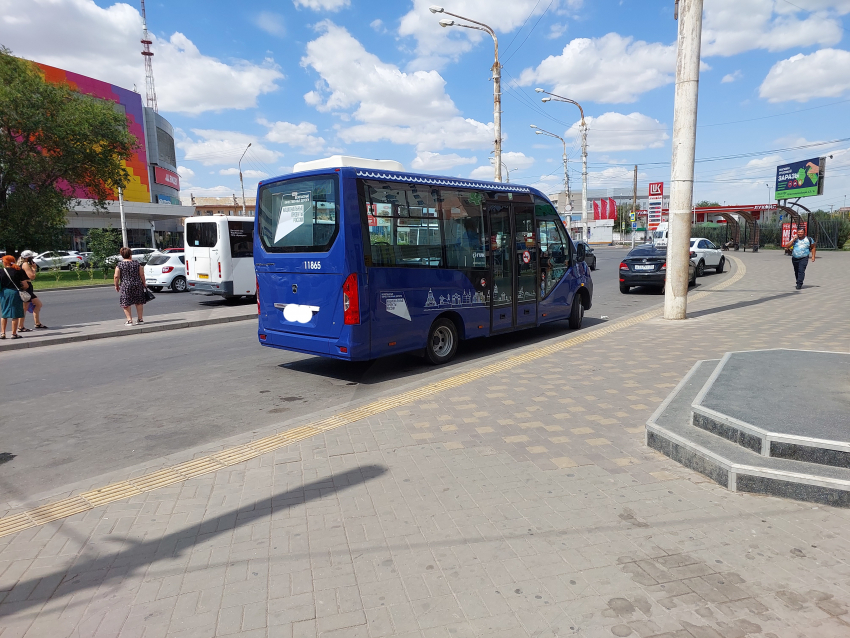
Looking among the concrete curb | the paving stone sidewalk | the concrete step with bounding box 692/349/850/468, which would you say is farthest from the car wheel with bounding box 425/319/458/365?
the concrete curb

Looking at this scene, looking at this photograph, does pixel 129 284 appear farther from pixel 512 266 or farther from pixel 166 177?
pixel 166 177

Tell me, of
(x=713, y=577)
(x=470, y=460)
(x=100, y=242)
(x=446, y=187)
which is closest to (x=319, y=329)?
(x=446, y=187)

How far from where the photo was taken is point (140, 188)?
5878cm

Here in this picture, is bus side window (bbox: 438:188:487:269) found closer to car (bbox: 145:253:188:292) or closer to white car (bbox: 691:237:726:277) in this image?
white car (bbox: 691:237:726:277)

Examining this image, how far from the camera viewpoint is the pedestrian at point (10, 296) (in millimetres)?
11320

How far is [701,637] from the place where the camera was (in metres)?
2.55

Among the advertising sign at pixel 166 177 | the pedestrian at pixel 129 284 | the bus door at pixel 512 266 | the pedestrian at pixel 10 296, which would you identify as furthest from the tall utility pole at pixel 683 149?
the advertising sign at pixel 166 177

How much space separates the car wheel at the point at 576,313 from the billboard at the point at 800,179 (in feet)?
141

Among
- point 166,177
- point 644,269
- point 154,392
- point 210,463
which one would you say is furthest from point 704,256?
point 166,177

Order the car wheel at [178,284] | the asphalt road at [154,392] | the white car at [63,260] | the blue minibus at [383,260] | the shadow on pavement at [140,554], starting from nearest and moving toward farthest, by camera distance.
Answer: the shadow on pavement at [140,554] < the asphalt road at [154,392] < the blue minibus at [383,260] < the car wheel at [178,284] < the white car at [63,260]

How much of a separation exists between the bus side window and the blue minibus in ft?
0.05

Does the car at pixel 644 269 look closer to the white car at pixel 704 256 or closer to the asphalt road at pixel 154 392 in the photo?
the white car at pixel 704 256

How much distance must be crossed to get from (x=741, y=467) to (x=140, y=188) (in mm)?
64504

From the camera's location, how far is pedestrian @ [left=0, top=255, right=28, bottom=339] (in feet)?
37.1
